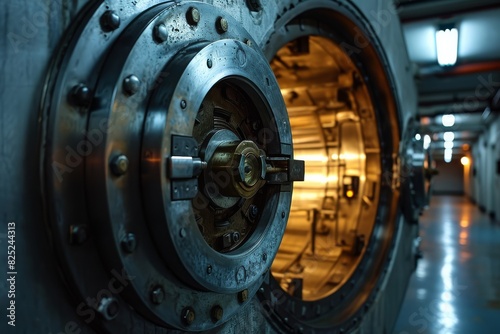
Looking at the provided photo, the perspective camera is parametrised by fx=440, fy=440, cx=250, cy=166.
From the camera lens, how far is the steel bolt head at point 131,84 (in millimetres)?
708

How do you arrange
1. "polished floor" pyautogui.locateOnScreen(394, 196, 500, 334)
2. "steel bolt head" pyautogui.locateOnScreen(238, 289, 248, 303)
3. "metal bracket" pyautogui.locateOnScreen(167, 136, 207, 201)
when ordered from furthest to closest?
"polished floor" pyautogui.locateOnScreen(394, 196, 500, 334)
"steel bolt head" pyautogui.locateOnScreen(238, 289, 248, 303)
"metal bracket" pyautogui.locateOnScreen(167, 136, 207, 201)

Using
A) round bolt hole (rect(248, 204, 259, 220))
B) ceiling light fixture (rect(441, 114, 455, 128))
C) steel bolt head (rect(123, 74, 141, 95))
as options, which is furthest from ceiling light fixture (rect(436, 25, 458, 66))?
ceiling light fixture (rect(441, 114, 455, 128))

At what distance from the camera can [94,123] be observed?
68 centimetres

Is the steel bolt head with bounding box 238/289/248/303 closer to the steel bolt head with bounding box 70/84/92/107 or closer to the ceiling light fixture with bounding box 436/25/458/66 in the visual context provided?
the steel bolt head with bounding box 70/84/92/107

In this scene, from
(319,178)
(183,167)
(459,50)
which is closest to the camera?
(183,167)

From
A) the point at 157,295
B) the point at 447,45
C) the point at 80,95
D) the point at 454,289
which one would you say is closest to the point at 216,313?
the point at 157,295

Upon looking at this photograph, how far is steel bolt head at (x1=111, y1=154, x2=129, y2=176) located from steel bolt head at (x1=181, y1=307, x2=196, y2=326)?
312 millimetres

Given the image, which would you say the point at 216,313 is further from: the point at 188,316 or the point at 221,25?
the point at 221,25

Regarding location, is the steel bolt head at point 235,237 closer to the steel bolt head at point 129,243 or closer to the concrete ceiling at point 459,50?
the steel bolt head at point 129,243

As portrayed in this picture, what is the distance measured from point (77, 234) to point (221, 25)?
53 cm

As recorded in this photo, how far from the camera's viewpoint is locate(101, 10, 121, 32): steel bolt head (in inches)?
28.2

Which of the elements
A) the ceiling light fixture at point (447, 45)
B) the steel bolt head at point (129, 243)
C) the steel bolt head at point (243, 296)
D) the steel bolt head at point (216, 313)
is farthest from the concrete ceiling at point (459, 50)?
the steel bolt head at point (129, 243)

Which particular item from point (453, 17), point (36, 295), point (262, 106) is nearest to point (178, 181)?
point (36, 295)

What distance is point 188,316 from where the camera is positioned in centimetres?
84
